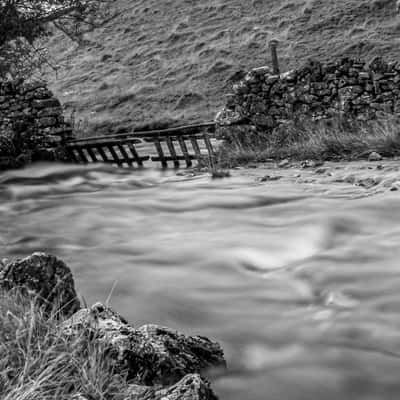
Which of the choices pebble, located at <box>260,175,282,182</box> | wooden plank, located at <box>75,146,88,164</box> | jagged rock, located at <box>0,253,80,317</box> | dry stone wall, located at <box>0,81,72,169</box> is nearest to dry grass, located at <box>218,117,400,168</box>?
pebble, located at <box>260,175,282,182</box>

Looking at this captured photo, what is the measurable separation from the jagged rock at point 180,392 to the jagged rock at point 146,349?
0.24 meters

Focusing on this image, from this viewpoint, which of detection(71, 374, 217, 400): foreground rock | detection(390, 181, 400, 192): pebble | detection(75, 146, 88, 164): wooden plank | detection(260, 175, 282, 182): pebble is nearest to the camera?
detection(71, 374, 217, 400): foreground rock

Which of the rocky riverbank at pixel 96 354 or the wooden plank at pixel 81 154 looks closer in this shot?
the rocky riverbank at pixel 96 354

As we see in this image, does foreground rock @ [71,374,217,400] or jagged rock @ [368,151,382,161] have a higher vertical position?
foreground rock @ [71,374,217,400]

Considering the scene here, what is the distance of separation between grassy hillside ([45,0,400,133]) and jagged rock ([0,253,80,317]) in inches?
832

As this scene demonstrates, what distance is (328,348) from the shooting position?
11.0ft

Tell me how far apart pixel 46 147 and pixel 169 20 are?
82.6ft

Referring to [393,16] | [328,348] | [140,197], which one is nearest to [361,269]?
[328,348]

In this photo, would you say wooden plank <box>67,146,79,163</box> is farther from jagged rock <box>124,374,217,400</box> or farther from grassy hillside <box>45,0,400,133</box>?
jagged rock <box>124,374,217,400</box>

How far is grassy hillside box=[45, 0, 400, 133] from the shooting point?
2692 centimetres

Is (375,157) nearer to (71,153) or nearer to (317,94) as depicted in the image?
(317,94)

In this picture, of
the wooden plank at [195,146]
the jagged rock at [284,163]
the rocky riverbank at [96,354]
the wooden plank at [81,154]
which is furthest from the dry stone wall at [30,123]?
the rocky riverbank at [96,354]

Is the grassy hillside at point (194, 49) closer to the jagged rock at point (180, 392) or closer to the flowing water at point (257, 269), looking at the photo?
the flowing water at point (257, 269)

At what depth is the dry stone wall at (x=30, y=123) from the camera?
16188 mm
